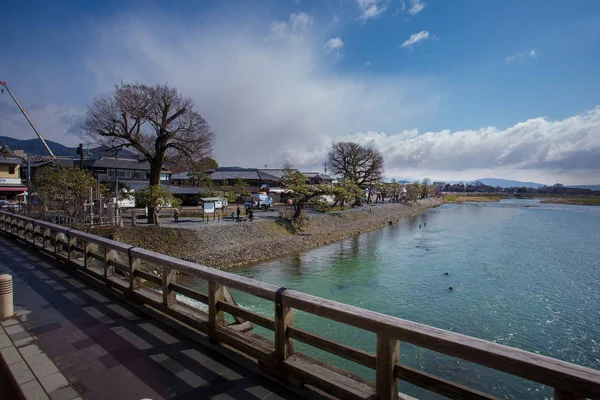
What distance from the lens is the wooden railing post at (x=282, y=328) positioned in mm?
3406

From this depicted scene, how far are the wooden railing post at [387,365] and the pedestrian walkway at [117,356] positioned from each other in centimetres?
90

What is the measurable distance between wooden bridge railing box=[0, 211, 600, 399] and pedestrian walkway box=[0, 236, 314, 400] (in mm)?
241

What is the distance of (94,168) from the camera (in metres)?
42.3

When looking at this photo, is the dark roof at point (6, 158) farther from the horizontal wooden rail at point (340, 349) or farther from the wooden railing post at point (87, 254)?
the horizontal wooden rail at point (340, 349)

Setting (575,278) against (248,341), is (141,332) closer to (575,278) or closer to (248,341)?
(248,341)

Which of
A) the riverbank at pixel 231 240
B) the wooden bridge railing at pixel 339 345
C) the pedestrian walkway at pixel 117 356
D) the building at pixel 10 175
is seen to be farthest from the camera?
the building at pixel 10 175

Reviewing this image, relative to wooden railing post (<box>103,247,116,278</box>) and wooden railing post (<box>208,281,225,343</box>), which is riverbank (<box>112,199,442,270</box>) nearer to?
wooden railing post (<box>103,247,116,278</box>)

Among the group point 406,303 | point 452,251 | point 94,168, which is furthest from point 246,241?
point 94,168

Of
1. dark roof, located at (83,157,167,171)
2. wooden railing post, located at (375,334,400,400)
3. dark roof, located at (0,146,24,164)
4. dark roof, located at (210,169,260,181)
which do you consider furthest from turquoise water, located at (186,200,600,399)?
dark roof, located at (0,146,24,164)

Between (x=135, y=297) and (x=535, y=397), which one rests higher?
(x=135, y=297)

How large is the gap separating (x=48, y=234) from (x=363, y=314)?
10.9 metres

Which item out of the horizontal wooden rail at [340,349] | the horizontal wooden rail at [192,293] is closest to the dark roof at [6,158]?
the horizontal wooden rail at [192,293]

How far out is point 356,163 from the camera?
56.0m

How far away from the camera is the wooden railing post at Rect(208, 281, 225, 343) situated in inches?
163
